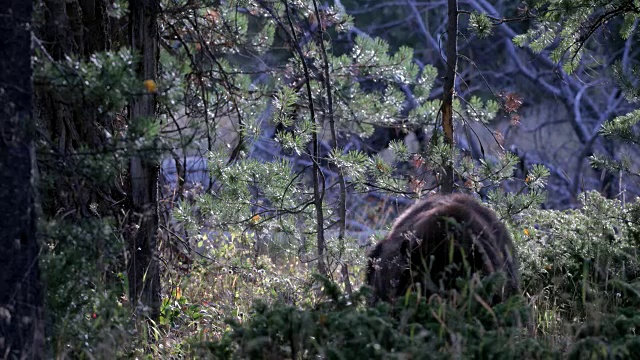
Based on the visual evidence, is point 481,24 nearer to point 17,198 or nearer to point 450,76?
point 450,76

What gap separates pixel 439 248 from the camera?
5.08 meters

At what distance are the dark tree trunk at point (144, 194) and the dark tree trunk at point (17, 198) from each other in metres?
1.76

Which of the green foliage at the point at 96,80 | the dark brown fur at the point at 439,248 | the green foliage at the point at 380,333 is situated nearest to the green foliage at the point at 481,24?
the dark brown fur at the point at 439,248

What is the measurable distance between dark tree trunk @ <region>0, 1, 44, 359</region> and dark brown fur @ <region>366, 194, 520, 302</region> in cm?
210

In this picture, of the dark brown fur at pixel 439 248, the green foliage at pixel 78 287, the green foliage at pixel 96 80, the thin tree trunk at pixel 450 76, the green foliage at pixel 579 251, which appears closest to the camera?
the green foliage at pixel 96 80

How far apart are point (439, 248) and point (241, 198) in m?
1.70

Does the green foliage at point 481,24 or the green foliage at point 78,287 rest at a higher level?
the green foliage at point 481,24

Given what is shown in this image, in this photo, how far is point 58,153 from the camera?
362 centimetres

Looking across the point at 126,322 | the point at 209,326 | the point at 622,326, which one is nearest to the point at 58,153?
the point at 126,322

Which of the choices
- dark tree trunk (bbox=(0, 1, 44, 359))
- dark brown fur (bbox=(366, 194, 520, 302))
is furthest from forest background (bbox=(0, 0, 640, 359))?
dark brown fur (bbox=(366, 194, 520, 302))

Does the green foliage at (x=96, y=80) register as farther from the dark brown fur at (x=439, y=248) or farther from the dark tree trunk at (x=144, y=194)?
the dark brown fur at (x=439, y=248)

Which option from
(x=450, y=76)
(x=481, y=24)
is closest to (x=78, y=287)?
(x=481, y=24)

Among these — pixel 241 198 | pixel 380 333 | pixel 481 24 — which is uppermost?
pixel 481 24

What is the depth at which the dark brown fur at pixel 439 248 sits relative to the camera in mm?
4941
